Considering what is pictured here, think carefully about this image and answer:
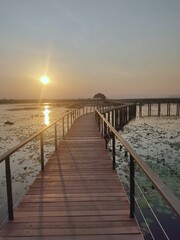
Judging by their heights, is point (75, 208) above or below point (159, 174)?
above

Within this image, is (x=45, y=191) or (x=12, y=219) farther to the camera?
(x=45, y=191)

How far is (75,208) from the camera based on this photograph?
13.4ft

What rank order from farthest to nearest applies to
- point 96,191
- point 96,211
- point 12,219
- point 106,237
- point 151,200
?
point 151,200, point 96,191, point 96,211, point 12,219, point 106,237

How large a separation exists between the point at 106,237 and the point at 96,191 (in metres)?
1.71

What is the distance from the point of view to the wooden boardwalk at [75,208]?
129 inches

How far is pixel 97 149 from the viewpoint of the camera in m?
9.15

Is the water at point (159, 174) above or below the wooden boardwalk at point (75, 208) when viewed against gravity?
below

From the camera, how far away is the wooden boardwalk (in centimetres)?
327

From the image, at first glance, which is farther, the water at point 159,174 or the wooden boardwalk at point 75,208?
the water at point 159,174

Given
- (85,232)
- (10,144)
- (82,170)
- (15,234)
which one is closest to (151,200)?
(82,170)

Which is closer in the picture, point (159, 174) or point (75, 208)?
point (75, 208)

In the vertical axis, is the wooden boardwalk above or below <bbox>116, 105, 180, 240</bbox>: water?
above

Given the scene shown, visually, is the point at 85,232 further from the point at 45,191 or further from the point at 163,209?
the point at 163,209

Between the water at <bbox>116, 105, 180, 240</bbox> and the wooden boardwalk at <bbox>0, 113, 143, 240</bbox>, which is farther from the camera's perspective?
the water at <bbox>116, 105, 180, 240</bbox>
